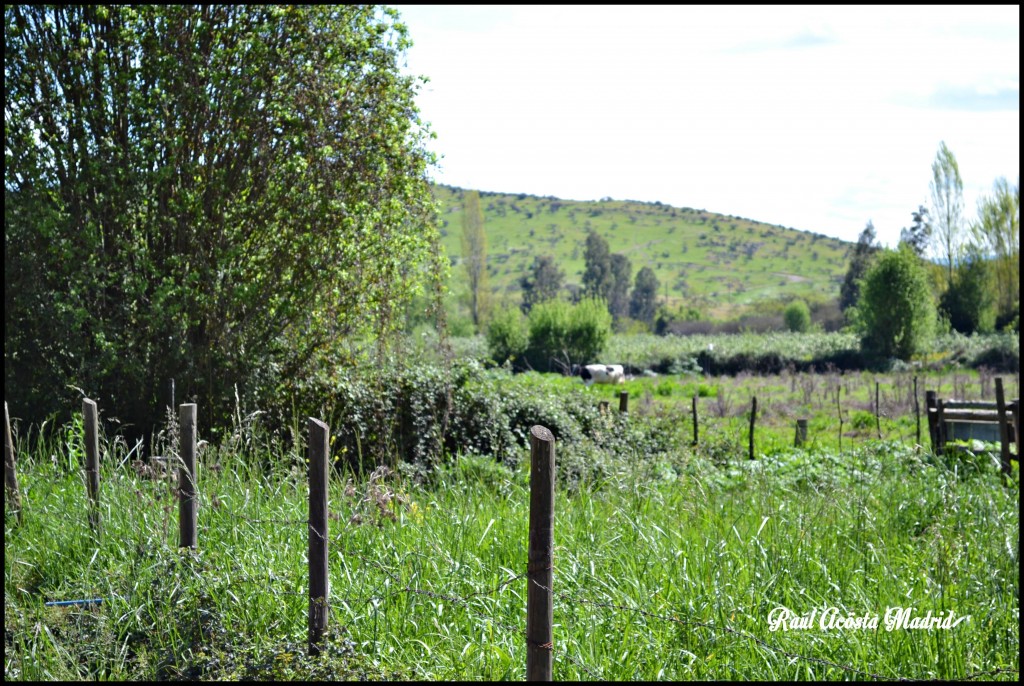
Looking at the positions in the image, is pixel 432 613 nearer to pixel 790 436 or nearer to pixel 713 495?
pixel 713 495

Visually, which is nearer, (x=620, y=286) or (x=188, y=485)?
(x=188, y=485)

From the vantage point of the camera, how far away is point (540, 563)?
2.93m

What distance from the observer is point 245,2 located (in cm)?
1050

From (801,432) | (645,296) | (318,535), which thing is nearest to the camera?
(318,535)

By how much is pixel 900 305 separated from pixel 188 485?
37675mm

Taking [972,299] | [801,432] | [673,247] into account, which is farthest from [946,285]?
[673,247]

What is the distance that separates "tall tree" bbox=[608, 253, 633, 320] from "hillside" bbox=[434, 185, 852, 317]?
404 inches

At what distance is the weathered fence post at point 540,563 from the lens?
113 inches

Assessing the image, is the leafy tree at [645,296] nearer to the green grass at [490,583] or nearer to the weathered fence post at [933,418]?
the weathered fence post at [933,418]

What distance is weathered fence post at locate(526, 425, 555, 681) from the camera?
2.88 meters

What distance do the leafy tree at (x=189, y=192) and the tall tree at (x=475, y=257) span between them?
5560 cm

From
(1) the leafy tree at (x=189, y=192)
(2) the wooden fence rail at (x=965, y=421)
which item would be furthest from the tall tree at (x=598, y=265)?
(1) the leafy tree at (x=189, y=192)

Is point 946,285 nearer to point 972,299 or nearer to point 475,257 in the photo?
point 972,299

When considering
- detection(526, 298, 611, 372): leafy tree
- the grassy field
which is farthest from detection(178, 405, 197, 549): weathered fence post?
detection(526, 298, 611, 372): leafy tree
